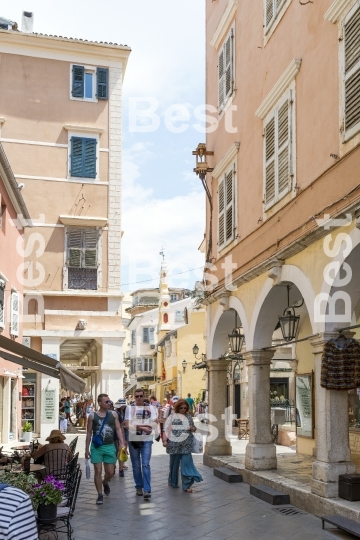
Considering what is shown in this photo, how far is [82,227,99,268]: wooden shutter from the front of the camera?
1025 inches

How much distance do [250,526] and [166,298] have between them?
57023 mm

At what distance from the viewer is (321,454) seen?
33.2 feet

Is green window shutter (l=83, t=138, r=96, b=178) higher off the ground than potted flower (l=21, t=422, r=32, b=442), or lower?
higher

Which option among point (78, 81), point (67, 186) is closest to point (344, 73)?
point (67, 186)

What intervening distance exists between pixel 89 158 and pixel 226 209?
38.1 ft

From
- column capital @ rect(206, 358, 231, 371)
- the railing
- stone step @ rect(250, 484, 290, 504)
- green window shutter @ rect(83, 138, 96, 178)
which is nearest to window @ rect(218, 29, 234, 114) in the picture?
column capital @ rect(206, 358, 231, 371)

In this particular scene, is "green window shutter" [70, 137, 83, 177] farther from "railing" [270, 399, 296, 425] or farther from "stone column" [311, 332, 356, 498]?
"stone column" [311, 332, 356, 498]

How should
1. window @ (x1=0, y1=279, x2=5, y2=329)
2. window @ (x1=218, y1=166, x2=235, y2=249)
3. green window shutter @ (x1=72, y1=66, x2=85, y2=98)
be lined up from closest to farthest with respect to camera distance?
window @ (x1=218, y1=166, x2=235, y2=249) < window @ (x1=0, y1=279, x2=5, y2=329) < green window shutter @ (x1=72, y1=66, x2=85, y2=98)

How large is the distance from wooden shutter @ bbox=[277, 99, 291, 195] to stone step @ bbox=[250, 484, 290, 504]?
4821 mm

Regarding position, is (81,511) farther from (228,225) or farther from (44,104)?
(44,104)

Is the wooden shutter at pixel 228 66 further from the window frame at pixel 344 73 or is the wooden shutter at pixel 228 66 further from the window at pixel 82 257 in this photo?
the window at pixel 82 257

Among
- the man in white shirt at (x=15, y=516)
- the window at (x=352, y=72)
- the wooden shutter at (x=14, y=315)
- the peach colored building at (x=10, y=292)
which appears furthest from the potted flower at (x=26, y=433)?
the man in white shirt at (x=15, y=516)

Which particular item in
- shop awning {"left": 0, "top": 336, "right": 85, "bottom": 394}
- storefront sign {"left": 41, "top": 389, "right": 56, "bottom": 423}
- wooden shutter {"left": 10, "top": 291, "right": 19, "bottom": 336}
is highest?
wooden shutter {"left": 10, "top": 291, "right": 19, "bottom": 336}

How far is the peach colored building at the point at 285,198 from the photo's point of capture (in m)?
9.91
